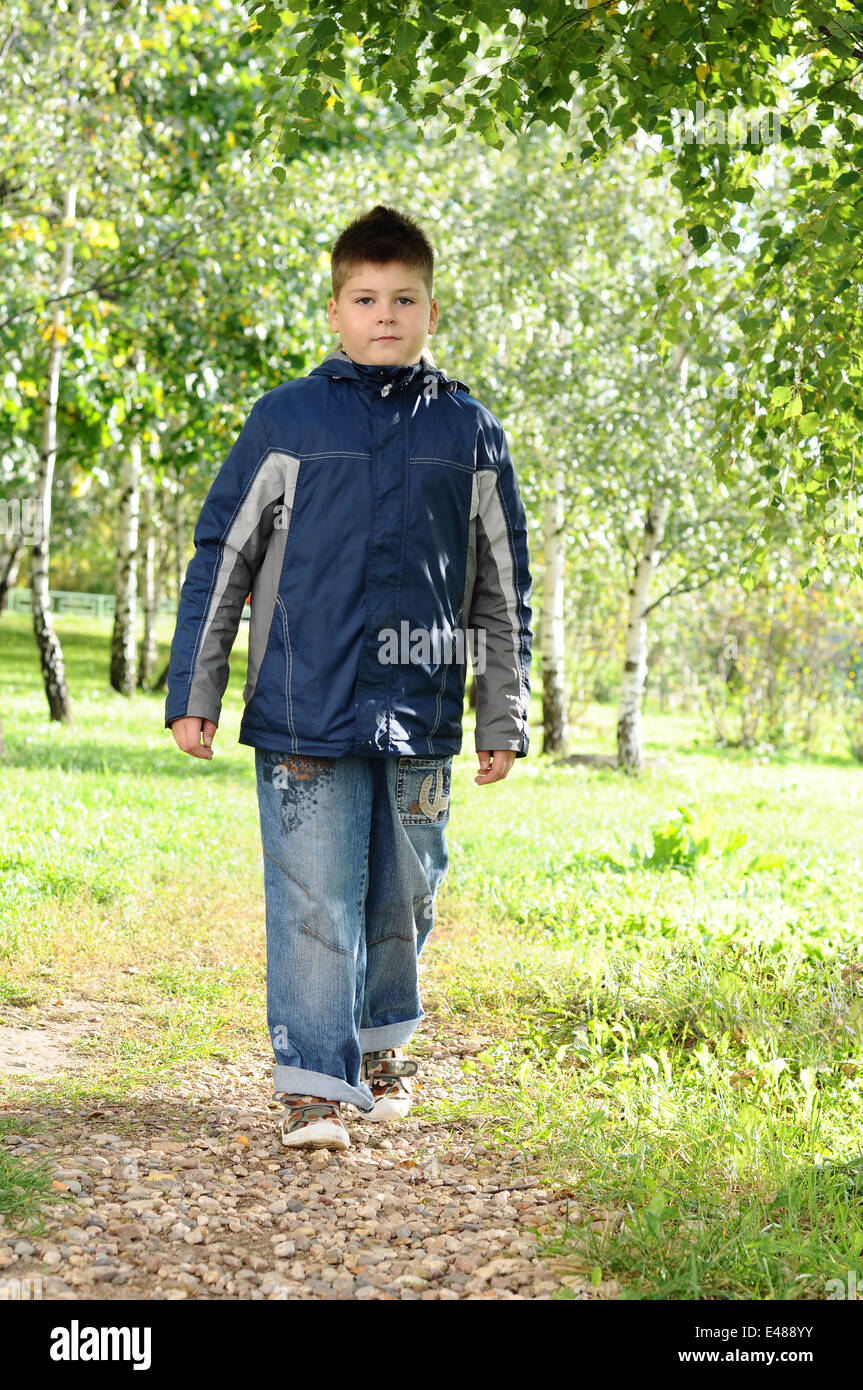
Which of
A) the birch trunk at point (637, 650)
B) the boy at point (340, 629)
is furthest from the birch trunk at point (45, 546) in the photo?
the boy at point (340, 629)

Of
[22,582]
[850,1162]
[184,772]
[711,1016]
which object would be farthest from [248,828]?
[22,582]

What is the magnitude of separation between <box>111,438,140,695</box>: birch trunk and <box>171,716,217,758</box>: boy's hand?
13.0m

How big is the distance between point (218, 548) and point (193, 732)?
0.49 m

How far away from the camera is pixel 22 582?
50375 mm

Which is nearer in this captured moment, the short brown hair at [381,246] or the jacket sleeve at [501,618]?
the short brown hair at [381,246]

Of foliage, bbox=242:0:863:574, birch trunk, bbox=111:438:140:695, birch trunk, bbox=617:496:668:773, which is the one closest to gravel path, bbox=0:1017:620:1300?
foliage, bbox=242:0:863:574

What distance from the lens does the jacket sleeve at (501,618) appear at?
3598 mm

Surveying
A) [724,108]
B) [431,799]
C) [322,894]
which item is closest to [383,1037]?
[322,894]

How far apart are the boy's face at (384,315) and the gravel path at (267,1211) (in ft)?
6.86

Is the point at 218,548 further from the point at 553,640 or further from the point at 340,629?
the point at 553,640

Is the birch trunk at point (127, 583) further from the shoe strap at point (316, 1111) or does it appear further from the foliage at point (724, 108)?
the shoe strap at point (316, 1111)

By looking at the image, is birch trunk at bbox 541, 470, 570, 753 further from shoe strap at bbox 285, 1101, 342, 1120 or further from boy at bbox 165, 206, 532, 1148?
shoe strap at bbox 285, 1101, 342, 1120

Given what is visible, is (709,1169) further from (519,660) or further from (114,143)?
(114,143)

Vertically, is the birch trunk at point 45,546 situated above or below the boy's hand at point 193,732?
above
